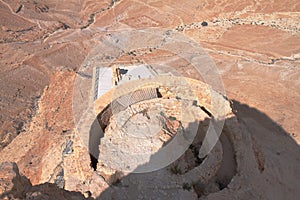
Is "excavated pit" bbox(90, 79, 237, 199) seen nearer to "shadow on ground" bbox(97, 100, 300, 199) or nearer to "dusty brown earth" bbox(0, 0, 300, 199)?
"shadow on ground" bbox(97, 100, 300, 199)

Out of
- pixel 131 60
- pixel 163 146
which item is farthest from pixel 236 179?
pixel 131 60

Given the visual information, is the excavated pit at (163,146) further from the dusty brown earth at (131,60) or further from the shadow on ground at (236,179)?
the dusty brown earth at (131,60)

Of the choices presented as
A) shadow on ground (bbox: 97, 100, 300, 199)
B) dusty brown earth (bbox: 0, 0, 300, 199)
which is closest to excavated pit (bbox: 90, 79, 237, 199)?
shadow on ground (bbox: 97, 100, 300, 199)

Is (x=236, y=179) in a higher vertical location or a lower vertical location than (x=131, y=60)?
lower

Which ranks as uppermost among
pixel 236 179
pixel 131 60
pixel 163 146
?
pixel 131 60

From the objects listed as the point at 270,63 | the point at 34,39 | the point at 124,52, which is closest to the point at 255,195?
the point at 270,63

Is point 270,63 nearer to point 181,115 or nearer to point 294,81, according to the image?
point 294,81

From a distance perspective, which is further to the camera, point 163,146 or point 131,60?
point 131,60

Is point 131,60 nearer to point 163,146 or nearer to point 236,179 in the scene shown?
point 163,146
